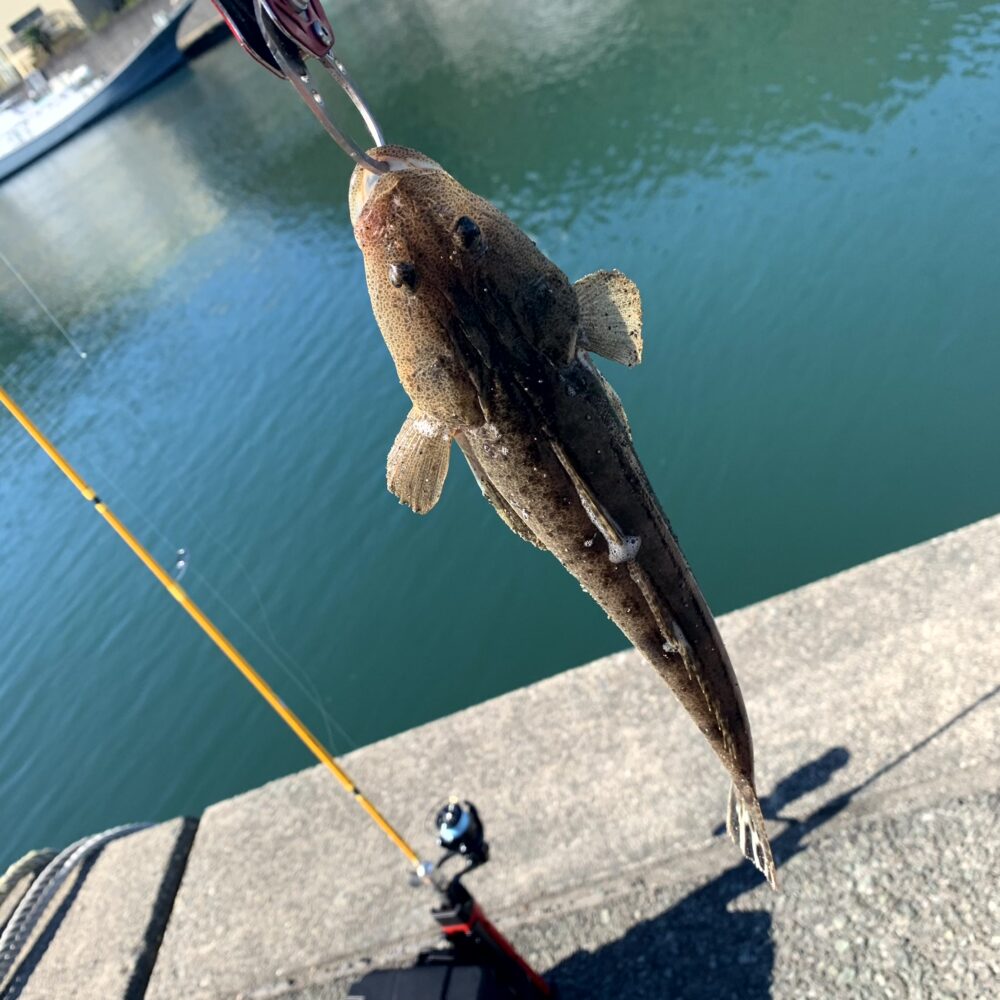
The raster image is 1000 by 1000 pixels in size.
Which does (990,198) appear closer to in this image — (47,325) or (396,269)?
(396,269)

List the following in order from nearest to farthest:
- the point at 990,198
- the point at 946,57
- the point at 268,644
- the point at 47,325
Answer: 1. the point at 268,644
2. the point at 990,198
3. the point at 946,57
4. the point at 47,325

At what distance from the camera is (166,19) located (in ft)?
181

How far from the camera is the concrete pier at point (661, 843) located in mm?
4273

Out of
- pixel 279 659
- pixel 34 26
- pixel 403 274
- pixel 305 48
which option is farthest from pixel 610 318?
pixel 34 26

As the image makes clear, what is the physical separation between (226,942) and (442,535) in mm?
5808

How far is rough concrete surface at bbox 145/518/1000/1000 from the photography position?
426 centimetres

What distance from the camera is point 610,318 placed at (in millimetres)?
2395

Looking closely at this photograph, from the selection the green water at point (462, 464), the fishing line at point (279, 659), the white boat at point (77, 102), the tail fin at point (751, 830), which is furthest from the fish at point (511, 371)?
the white boat at point (77, 102)

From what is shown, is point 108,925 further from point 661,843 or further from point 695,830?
point 695,830

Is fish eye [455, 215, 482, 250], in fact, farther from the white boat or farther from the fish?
the white boat

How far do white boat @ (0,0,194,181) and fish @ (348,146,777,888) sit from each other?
197 feet

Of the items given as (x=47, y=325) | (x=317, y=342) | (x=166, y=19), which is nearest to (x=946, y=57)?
(x=317, y=342)

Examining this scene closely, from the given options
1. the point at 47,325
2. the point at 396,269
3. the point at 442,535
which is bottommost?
the point at 442,535

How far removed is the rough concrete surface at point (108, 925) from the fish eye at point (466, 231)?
5.65 metres
